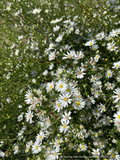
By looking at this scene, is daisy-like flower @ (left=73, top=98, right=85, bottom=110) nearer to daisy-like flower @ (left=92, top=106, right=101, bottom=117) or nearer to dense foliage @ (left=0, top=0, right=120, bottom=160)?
dense foliage @ (left=0, top=0, right=120, bottom=160)

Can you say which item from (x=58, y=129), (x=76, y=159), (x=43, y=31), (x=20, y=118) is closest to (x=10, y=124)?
(x=20, y=118)

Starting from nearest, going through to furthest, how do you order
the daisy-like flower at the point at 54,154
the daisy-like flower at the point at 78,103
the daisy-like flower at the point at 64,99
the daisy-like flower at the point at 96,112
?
the daisy-like flower at the point at 64,99
the daisy-like flower at the point at 78,103
the daisy-like flower at the point at 54,154
the daisy-like flower at the point at 96,112

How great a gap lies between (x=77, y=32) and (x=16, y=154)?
236 cm

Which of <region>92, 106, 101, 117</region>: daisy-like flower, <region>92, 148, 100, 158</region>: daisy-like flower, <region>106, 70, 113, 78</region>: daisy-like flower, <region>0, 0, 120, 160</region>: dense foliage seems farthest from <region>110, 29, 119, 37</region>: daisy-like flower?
<region>92, 148, 100, 158</region>: daisy-like flower

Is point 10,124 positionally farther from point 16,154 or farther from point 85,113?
point 85,113

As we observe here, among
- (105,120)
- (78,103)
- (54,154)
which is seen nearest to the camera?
(78,103)

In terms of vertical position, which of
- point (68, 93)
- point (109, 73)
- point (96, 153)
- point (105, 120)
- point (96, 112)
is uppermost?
point (109, 73)

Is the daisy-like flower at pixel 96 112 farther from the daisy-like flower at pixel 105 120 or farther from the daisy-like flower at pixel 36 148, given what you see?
the daisy-like flower at pixel 36 148

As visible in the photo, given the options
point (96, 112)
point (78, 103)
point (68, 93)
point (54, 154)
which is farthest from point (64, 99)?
point (54, 154)

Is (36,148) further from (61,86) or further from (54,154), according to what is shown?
(61,86)

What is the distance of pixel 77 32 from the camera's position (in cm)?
232

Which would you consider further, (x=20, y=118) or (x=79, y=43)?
(x=79, y=43)

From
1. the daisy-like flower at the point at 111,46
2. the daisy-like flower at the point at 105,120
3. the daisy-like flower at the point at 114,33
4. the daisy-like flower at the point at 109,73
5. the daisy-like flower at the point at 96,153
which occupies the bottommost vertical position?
the daisy-like flower at the point at 96,153

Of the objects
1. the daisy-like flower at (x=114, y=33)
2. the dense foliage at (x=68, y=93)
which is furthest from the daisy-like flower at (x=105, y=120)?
the daisy-like flower at (x=114, y=33)
